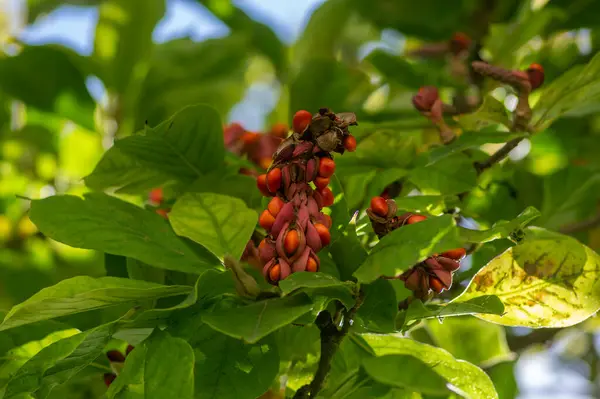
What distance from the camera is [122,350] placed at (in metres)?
1.03

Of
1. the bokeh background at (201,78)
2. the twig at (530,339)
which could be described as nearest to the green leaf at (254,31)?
the bokeh background at (201,78)

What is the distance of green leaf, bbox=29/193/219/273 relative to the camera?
0.89 meters

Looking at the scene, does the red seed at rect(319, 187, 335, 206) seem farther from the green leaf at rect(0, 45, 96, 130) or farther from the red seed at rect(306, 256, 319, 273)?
the green leaf at rect(0, 45, 96, 130)

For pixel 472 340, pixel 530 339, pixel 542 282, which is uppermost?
pixel 542 282

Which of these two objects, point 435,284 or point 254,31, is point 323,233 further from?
point 254,31

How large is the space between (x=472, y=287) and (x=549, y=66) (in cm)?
82

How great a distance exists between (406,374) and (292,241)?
7.5 inches

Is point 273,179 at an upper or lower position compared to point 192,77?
upper

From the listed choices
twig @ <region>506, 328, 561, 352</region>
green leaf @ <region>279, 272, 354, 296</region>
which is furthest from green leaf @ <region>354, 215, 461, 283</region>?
twig @ <region>506, 328, 561, 352</region>

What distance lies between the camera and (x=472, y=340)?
4.13ft

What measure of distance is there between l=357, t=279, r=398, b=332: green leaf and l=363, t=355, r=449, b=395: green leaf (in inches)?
4.2

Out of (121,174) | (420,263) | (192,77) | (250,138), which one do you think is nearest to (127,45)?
(192,77)

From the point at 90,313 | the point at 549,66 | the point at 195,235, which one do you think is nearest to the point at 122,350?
the point at 90,313

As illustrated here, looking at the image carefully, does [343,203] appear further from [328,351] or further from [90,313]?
[90,313]
